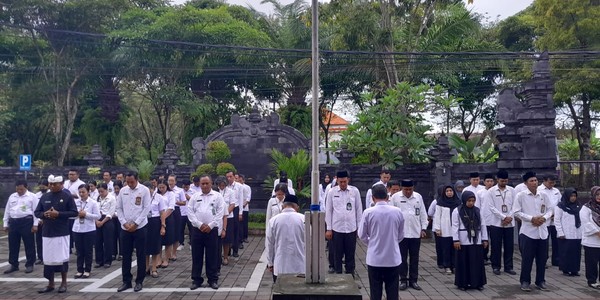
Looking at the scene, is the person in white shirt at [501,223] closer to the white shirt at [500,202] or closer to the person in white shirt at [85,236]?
the white shirt at [500,202]

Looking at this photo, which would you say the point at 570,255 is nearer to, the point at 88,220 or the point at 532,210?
the point at 532,210

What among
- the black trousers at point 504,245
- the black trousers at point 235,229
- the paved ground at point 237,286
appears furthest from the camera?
the black trousers at point 235,229

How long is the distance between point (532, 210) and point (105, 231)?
8.19 m

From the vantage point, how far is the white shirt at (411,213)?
10031 millimetres

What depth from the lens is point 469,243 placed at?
979 cm

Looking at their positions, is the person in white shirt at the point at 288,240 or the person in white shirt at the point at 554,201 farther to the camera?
the person in white shirt at the point at 554,201

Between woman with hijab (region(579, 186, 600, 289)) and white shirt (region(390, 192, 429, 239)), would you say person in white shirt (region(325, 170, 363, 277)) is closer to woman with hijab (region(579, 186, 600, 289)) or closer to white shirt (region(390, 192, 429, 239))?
white shirt (region(390, 192, 429, 239))

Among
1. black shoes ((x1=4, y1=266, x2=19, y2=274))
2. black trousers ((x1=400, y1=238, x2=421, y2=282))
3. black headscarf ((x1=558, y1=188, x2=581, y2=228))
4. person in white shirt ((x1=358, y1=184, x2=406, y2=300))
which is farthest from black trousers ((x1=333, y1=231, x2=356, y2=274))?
black shoes ((x1=4, y1=266, x2=19, y2=274))

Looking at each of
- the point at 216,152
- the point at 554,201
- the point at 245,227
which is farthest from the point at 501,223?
the point at 216,152

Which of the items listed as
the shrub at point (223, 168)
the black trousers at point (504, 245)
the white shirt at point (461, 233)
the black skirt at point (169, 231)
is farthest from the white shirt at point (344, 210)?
the shrub at point (223, 168)

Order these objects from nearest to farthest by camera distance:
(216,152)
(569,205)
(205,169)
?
(569,205), (205,169), (216,152)

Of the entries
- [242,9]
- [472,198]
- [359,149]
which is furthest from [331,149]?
[242,9]

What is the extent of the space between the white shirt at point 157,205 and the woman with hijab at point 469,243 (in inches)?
207

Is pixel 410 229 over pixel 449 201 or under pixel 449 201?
under
